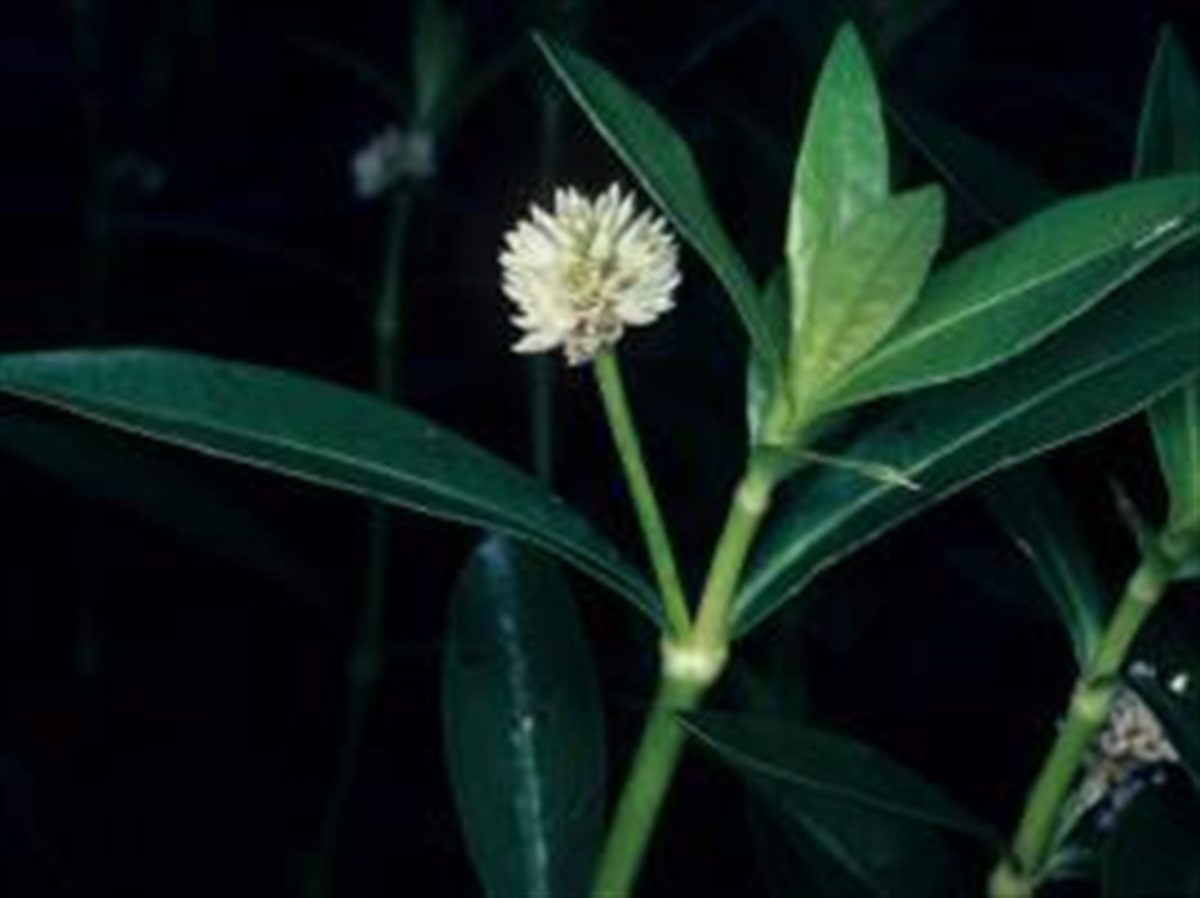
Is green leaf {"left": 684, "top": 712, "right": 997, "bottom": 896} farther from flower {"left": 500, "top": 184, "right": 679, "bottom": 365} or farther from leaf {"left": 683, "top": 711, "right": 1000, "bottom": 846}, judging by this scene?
flower {"left": 500, "top": 184, "right": 679, "bottom": 365}

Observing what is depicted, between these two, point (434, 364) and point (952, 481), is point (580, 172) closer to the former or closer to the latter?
point (434, 364)

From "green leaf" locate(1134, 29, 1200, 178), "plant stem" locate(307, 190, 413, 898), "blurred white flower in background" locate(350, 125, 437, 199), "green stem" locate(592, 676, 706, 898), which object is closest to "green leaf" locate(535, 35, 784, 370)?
"green stem" locate(592, 676, 706, 898)

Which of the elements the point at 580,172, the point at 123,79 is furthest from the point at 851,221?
the point at 123,79

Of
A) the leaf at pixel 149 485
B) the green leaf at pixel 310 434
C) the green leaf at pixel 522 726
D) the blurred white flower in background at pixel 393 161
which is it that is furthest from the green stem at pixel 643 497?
the blurred white flower in background at pixel 393 161

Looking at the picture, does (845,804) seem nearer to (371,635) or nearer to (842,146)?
(842,146)

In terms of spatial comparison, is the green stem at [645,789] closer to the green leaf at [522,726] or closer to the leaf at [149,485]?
the green leaf at [522,726]
